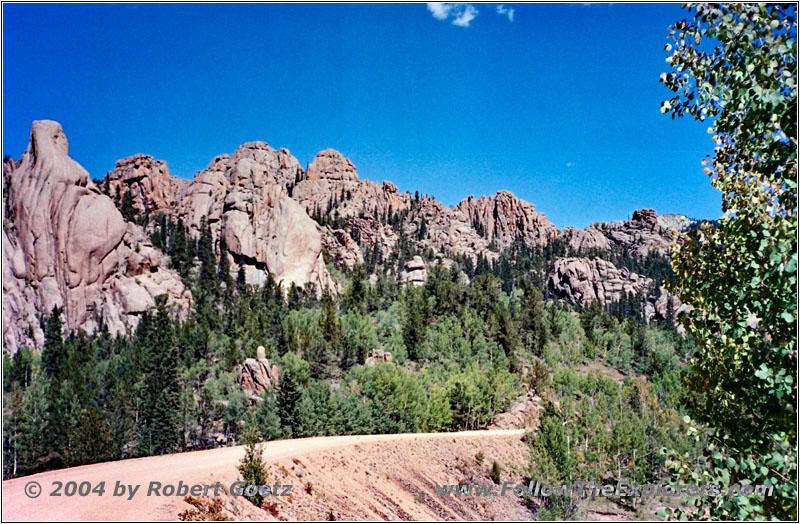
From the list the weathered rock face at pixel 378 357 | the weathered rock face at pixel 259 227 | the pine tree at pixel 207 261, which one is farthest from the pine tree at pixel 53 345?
the weathered rock face at pixel 378 357

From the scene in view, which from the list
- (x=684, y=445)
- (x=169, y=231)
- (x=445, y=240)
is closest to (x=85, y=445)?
(x=684, y=445)

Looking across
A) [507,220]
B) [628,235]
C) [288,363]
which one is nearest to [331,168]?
[507,220]

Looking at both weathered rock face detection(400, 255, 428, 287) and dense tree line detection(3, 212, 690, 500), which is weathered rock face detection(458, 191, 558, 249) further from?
dense tree line detection(3, 212, 690, 500)

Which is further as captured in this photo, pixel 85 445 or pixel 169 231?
pixel 169 231

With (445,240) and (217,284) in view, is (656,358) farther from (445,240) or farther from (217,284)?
(445,240)

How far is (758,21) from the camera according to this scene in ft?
14.3

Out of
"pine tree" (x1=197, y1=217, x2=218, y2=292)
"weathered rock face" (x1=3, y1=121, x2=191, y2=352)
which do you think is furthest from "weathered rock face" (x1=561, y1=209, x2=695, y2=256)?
"weathered rock face" (x1=3, y1=121, x2=191, y2=352)

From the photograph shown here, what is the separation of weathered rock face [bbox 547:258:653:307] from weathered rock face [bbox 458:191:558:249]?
126ft

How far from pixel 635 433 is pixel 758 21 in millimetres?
36791

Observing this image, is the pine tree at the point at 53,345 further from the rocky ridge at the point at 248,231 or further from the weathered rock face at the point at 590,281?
the weathered rock face at the point at 590,281

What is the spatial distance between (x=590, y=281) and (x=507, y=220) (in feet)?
177

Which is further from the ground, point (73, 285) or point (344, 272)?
point (344, 272)

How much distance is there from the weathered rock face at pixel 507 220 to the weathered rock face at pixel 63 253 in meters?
116

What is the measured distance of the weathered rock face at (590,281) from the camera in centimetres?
13162
